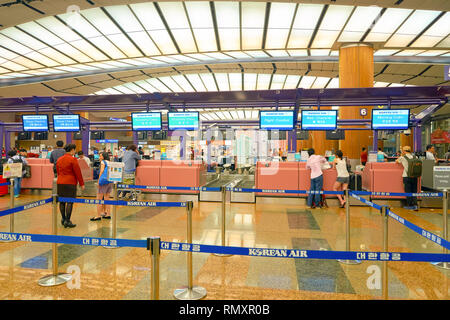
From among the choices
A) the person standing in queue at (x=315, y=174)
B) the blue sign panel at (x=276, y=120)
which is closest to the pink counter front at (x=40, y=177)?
the blue sign panel at (x=276, y=120)

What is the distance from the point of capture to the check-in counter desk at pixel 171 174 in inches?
385

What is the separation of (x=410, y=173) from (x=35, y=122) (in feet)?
45.9

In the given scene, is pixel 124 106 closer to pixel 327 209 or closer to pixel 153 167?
pixel 153 167

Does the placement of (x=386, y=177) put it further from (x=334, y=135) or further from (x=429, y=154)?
(x=334, y=135)

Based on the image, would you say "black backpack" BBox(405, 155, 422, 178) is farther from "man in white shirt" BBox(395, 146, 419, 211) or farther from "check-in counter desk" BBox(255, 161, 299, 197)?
"check-in counter desk" BBox(255, 161, 299, 197)

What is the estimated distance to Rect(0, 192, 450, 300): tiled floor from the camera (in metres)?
3.37


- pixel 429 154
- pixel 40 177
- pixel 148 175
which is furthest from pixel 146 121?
pixel 429 154

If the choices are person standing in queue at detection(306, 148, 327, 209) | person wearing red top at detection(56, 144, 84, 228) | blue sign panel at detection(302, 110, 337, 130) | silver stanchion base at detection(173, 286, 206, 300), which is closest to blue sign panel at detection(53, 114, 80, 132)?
person wearing red top at detection(56, 144, 84, 228)

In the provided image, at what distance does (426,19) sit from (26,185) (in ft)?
63.4

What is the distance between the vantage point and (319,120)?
10.5 meters

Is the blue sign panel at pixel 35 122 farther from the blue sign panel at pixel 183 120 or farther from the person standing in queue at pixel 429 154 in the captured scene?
the person standing in queue at pixel 429 154

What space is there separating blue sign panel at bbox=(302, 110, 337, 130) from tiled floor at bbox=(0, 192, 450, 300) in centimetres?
429
